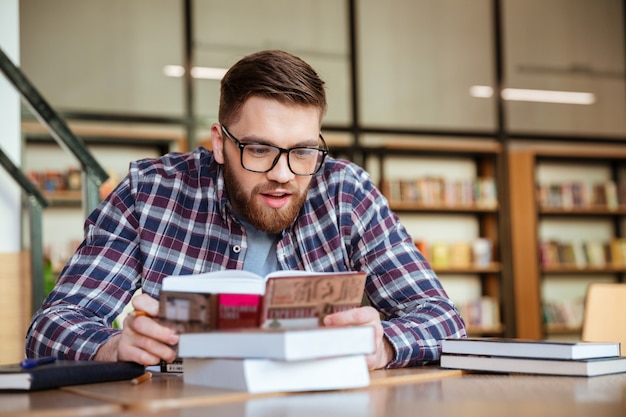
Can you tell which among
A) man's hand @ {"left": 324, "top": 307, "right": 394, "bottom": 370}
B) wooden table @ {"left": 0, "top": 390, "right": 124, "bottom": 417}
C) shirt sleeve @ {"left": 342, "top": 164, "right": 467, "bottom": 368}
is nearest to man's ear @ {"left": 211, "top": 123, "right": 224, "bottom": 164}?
shirt sleeve @ {"left": 342, "top": 164, "right": 467, "bottom": 368}

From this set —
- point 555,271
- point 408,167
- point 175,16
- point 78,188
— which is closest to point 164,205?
point 78,188

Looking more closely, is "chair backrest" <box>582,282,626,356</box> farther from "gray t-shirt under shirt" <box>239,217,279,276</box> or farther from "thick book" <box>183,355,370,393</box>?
"thick book" <box>183,355,370,393</box>

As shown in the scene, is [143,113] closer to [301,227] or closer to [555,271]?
[555,271]

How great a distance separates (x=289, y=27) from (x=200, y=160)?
16.0ft

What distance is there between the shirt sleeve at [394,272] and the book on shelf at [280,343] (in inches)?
18.8

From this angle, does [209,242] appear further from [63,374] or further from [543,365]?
[543,365]

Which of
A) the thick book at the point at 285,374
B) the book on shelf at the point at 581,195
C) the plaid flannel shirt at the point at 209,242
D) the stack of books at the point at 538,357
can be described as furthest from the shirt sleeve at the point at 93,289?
the book on shelf at the point at 581,195

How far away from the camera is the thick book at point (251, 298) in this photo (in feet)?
4.30

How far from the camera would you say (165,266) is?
2012 millimetres

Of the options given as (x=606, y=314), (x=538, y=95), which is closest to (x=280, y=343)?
(x=606, y=314)

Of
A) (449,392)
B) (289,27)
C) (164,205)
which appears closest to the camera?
(449,392)

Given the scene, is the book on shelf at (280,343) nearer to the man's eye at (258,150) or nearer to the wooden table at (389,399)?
the wooden table at (389,399)

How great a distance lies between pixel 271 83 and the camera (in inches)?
74.9

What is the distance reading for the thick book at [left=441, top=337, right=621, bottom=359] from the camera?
1498 millimetres
